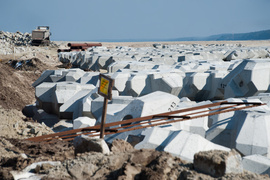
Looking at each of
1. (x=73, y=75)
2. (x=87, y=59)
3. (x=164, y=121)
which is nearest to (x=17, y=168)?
(x=164, y=121)

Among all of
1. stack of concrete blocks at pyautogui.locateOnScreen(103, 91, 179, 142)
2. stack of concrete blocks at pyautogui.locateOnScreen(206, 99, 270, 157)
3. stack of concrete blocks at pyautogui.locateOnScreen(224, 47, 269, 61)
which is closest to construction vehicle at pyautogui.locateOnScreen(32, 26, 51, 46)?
stack of concrete blocks at pyautogui.locateOnScreen(224, 47, 269, 61)

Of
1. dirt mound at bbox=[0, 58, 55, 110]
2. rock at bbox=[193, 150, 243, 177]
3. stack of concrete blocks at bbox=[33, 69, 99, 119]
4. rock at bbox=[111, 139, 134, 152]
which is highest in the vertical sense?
rock at bbox=[193, 150, 243, 177]

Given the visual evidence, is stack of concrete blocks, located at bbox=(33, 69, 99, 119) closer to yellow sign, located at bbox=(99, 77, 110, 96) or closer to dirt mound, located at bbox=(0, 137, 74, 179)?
dirt mound, located at bbox=(0, 137, 74, 179)

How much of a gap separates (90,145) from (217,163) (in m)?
1.40

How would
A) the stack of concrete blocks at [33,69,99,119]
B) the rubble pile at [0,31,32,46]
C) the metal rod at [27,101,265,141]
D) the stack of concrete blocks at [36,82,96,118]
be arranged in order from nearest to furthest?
the metal rod at [27,101,265,141] → the stack of concrete blocks at [33,69,99,119] → the stack of concrete blocks at [36,82,96,118] → the rubble pile at [0,31,32,46]

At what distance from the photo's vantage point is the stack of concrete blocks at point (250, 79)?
6.04m

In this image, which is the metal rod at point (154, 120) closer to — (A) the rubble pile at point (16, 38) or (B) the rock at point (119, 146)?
(B) the rock at point (119, 146)

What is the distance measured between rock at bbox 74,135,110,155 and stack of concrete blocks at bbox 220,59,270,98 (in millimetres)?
3908

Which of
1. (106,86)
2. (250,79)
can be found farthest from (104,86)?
(250,79)

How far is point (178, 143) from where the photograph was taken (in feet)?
11.8

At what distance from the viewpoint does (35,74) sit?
14391 mm

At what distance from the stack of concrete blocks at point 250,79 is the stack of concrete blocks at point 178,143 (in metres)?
2.77

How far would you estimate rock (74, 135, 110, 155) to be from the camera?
3.15 metres

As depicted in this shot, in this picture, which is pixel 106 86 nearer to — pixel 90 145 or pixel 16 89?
pixel 90 145
